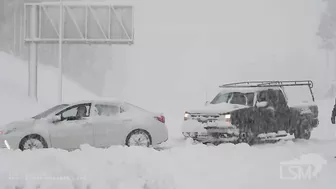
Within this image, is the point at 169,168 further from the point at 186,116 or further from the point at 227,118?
the point at 227,118

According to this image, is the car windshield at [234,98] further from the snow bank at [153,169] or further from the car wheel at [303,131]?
the snow bank at [153,169]

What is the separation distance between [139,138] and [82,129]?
1.08 m

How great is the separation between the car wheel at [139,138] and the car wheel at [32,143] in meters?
1.48

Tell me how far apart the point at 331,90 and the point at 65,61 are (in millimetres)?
5651

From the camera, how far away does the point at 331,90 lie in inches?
379

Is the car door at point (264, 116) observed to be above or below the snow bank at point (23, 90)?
below

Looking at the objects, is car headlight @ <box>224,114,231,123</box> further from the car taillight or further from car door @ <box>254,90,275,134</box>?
the car taillight

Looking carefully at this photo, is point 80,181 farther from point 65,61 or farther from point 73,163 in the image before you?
point 65,61

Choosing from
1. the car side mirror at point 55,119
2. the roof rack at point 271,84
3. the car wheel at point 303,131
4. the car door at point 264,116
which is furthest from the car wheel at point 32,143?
the car wheel at point 303,131

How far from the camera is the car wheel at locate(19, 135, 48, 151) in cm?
792

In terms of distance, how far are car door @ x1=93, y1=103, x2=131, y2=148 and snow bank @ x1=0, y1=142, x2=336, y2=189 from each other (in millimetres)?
953

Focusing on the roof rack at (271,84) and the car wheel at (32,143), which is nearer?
the car wheel at (32,143)

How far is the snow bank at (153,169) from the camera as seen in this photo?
596cm

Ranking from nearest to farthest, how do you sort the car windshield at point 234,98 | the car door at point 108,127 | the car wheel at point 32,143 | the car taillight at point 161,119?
the car wheel at point 32,143
the car door at point 108,127
the car taillight at point 161,119
the car windshield at point 234,98
